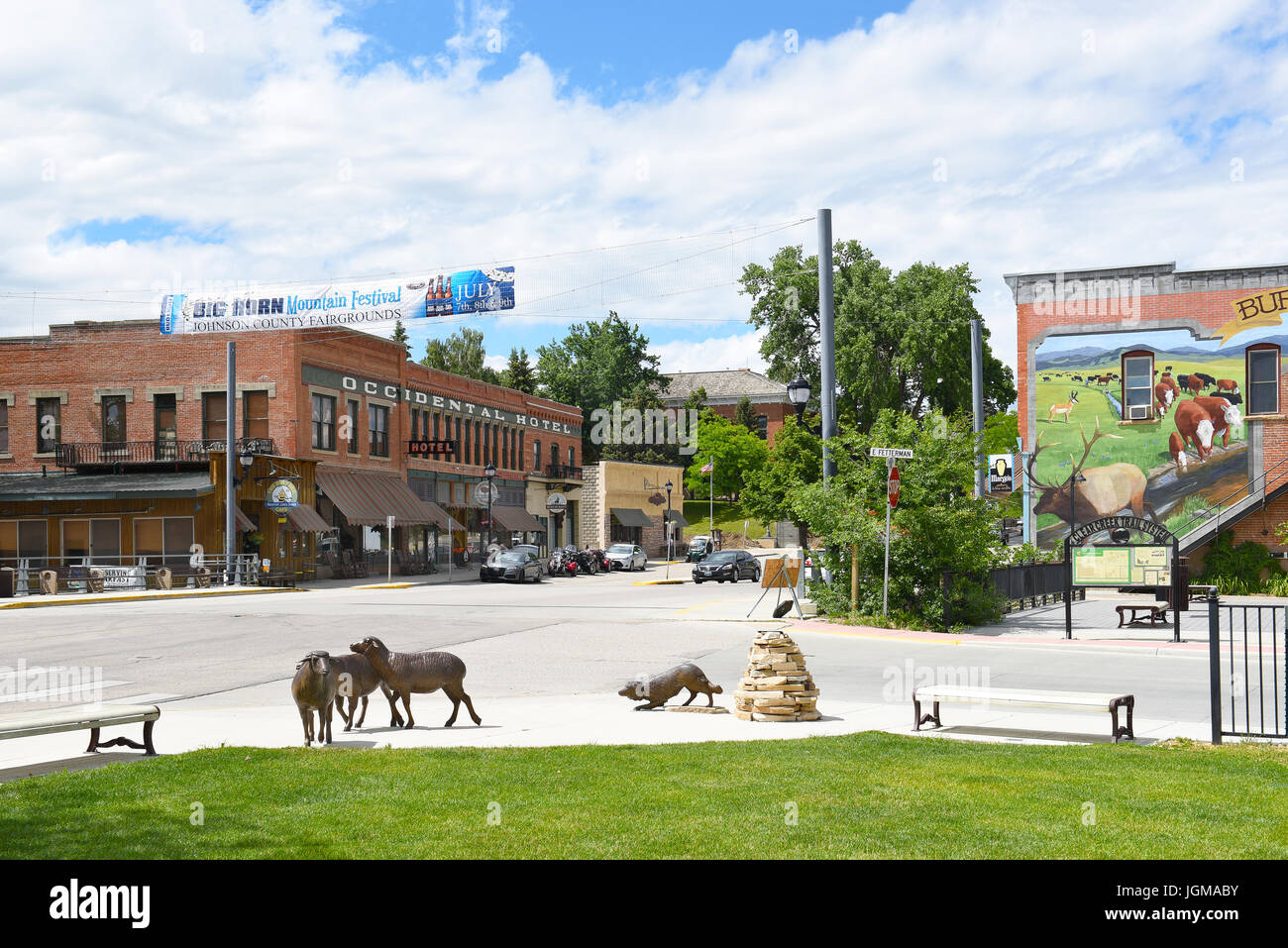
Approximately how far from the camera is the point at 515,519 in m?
65.4

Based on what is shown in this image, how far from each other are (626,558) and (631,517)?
19.8 m

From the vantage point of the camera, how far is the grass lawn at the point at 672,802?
624 centimetres

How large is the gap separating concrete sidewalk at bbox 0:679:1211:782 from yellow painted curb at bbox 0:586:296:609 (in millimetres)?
20759

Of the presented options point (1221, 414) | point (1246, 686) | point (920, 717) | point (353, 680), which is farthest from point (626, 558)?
point (1246, 686)

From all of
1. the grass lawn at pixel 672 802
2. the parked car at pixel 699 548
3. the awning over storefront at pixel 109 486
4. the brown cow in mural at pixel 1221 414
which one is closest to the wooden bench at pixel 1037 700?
the grass lawn at pixel 672 802

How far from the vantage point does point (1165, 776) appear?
8320 millimetres

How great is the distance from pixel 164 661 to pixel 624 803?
12610 millimetres

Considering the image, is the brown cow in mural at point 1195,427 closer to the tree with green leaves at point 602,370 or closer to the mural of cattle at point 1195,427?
the mural of cattle at point 1195,427

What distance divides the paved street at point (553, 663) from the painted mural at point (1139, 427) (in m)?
5.13

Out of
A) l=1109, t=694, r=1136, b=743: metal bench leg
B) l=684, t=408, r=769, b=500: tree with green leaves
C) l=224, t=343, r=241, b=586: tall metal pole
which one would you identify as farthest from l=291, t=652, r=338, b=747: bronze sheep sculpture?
l=684, t=408, r=769, b=500: tree with green leaves

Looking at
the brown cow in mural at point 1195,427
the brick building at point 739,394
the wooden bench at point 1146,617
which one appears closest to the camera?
the wooden bench at point 1146,617

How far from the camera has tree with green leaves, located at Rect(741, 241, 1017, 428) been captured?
68.6 meters

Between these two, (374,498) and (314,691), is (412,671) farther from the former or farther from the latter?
(374,498)
